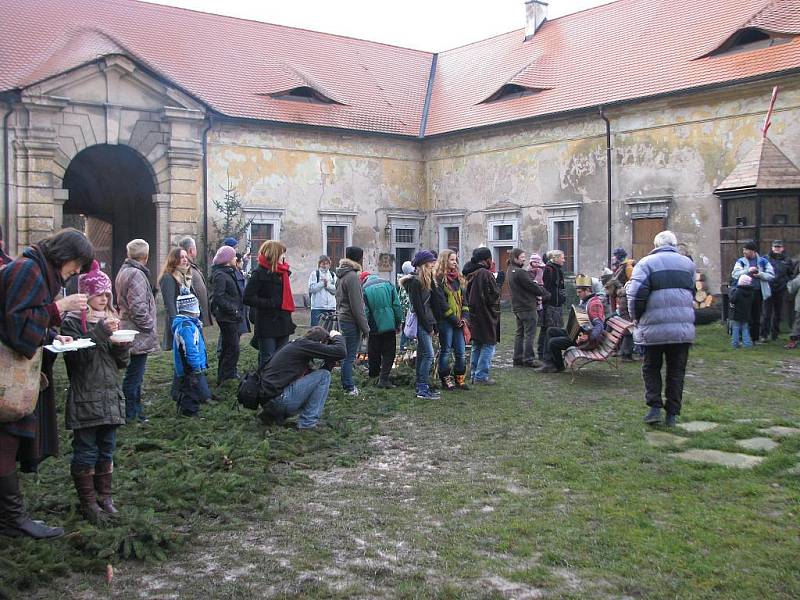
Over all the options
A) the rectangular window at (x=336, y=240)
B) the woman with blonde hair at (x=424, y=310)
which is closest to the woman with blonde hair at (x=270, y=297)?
the woman with blonde hair at (x=424, y=310)

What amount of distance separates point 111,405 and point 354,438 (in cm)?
319

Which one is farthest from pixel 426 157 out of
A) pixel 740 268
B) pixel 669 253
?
pixel 669 253

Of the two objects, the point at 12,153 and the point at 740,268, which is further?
the point at 12,153

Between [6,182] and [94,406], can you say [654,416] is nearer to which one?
[94,406]

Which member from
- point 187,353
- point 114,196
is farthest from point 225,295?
point 114,196

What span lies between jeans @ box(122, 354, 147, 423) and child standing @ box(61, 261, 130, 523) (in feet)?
9.75

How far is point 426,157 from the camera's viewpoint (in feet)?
93.9

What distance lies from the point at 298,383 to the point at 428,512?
291 cm

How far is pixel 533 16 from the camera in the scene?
28.7m

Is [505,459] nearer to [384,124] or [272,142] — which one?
[272,142]

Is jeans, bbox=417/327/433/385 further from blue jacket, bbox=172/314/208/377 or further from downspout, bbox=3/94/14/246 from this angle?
downspout, bbox=3/94/14/246

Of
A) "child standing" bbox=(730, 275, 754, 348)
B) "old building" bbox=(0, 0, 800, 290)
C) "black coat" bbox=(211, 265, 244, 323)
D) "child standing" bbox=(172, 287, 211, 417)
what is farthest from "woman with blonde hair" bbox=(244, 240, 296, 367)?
"old building" bbox=(0, 0, 800, 290)

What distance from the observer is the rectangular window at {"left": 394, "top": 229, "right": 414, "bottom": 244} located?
28531 millimetres

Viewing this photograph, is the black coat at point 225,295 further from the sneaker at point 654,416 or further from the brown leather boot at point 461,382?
the sneaker at point 654,416
